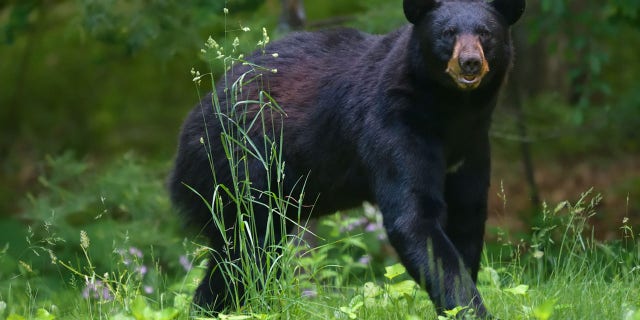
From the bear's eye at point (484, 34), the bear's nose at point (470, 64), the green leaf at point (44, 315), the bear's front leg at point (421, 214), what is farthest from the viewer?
the bear's eye at point (484, 34)

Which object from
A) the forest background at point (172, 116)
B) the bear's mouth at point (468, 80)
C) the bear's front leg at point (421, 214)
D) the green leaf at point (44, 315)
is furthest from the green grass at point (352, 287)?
the forest background at point (172, 116)

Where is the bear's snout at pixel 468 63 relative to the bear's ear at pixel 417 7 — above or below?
below

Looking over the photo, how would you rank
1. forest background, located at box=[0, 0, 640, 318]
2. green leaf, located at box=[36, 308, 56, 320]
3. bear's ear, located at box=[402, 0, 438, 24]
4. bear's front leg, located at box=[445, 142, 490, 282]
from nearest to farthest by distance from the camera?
green leaf, located at box=[36, 308, 56, 320], bear's ear, located at box=[402, 0, 438, 24], bear's front leg, located at box=[445, 142, 490, 282], forest background, located at box=[0, 0, 640, 318]

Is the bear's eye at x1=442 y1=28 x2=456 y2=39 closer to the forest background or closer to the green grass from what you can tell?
the green grass

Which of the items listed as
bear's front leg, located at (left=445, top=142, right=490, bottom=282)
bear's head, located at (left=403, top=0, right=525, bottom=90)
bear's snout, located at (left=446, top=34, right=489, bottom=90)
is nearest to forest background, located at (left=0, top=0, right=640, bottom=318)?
bear's front leg, located at (left=445, top=142, right=490, bottom=282)

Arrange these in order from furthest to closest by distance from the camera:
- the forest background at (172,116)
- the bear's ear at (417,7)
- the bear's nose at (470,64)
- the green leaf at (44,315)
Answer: the forest background at (172,116) → the bear's ear at (417,7) → the bear's nose at (470,64) → the green leaf at (44,315)

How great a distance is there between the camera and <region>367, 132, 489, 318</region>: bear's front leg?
429 cm

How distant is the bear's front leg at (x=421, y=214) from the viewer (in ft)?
14.1

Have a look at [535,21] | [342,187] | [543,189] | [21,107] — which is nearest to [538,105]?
[543,189]

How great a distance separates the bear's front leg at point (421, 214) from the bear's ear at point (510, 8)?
28.4 inches

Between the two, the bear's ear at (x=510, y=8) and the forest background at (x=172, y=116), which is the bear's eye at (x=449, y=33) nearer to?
the bear's ear at (x=510, y=8)

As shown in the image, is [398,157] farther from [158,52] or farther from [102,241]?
[102,241]

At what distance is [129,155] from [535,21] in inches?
137

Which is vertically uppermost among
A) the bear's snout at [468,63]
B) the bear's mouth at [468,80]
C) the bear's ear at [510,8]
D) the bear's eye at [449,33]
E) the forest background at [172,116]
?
the bear's ear at [510,8]
